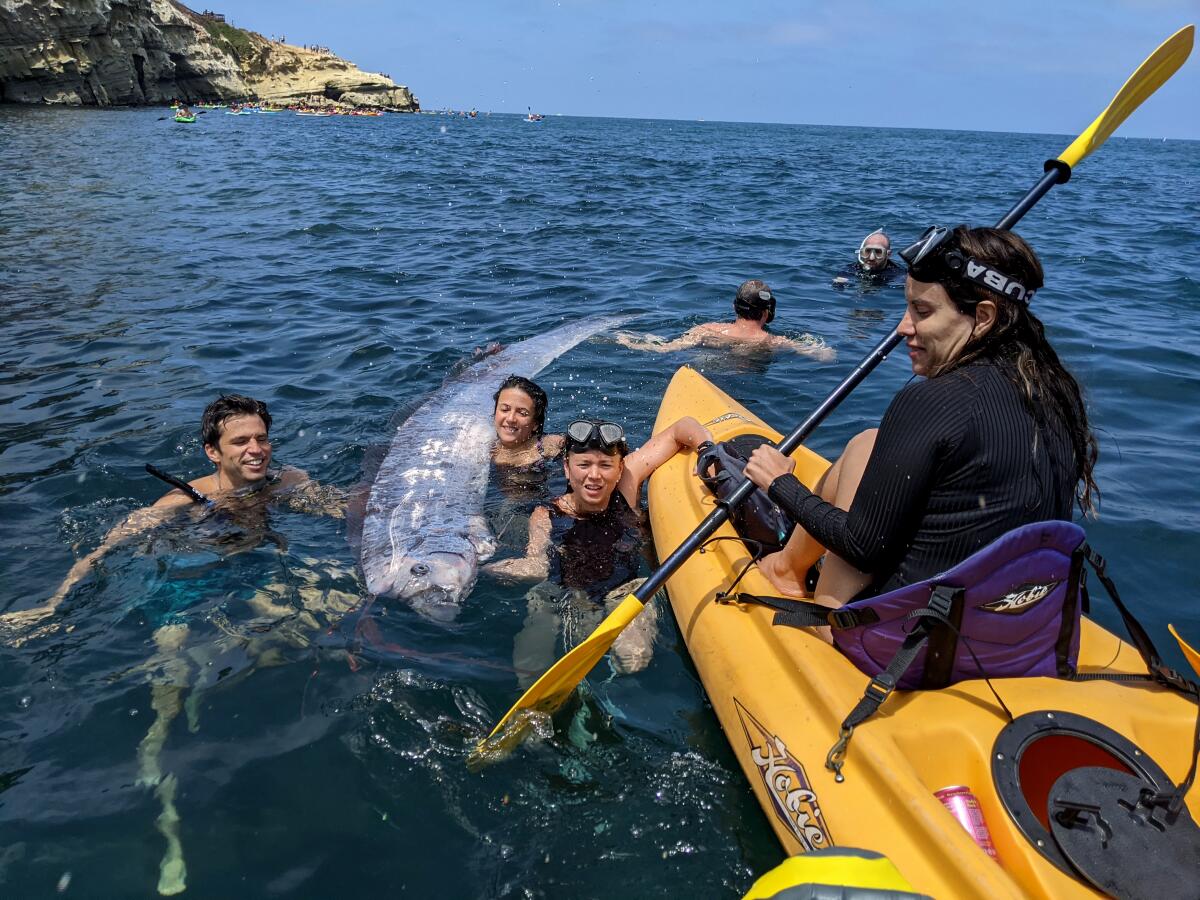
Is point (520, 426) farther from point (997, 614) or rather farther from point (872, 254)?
point (872, 254)

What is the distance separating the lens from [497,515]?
580cm

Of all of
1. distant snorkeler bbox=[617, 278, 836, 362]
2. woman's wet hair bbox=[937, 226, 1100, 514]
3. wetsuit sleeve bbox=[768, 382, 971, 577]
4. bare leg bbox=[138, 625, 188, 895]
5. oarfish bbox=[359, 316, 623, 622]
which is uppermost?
woman's wet hair bbox=[937, 226, 1100, 514]

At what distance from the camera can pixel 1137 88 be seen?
16.0ft

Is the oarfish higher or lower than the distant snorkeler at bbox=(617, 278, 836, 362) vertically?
lower

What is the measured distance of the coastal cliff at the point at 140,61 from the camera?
157ft

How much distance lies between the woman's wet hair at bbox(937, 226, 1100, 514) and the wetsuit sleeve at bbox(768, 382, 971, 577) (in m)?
0.24

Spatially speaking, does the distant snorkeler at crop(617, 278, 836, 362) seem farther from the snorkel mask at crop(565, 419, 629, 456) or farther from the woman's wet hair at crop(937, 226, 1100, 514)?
the woman's wet hair at crop(937, 226, 1100, 514)

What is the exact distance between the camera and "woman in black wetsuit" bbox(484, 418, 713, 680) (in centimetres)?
451

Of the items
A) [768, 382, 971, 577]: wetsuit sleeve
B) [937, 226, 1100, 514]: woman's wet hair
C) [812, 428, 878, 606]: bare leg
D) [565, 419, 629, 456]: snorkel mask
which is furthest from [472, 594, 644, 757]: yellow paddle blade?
[937, 226, 1100, 514]: woman's wet hair

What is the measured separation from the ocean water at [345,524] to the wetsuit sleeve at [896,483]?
48.7 inches

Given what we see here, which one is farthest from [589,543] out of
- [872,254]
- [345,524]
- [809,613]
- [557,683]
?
[872,254]

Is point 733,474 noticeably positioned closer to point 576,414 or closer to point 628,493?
point 628,493

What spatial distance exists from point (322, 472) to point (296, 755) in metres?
3.20

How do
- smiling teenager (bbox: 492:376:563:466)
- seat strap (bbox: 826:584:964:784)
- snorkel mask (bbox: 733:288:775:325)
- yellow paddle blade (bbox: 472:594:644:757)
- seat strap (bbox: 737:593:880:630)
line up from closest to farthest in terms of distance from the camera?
seat strap (bbox: 826:584:964:784), seat strap (bbox: 737:593:880:630), yellow paddle blade (bbox: 472:594:644:757), smiling teenager (bbox: 492:376:563:466), snorkel mask (bbox: 733:288:775:325)
